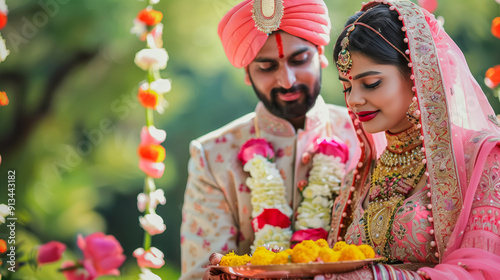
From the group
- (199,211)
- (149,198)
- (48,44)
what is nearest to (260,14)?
(199,211)

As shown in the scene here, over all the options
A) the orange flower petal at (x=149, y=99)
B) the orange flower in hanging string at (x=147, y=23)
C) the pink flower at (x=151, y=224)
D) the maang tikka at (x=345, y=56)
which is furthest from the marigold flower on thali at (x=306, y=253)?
the orange flower in hanging string at (x=147, y=23)

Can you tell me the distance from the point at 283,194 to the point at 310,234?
0.32m

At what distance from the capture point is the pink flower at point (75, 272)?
12.3 feet

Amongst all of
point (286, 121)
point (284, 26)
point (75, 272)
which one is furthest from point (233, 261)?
point (75, 272)

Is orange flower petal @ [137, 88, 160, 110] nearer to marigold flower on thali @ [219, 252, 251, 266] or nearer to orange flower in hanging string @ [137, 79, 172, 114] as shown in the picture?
orange flower in hanging string @ [137, 79, 172, 114]

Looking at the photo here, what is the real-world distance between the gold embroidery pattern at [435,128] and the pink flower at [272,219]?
1.09 meters

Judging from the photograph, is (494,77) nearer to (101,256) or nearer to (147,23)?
(147,23)

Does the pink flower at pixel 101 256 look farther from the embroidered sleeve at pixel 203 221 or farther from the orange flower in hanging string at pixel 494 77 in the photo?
the orange flower in hanging string at pixel 494 77

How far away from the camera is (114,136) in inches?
231

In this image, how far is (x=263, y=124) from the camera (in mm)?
3461

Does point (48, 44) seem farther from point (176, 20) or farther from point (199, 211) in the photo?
point (199, 211)

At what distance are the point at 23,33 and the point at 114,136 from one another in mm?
1345

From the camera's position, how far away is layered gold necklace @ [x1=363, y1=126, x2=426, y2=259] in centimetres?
229

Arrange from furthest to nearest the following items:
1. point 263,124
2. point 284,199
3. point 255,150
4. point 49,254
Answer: point 49,254
point 263,124
point 255,150
point 284,199
